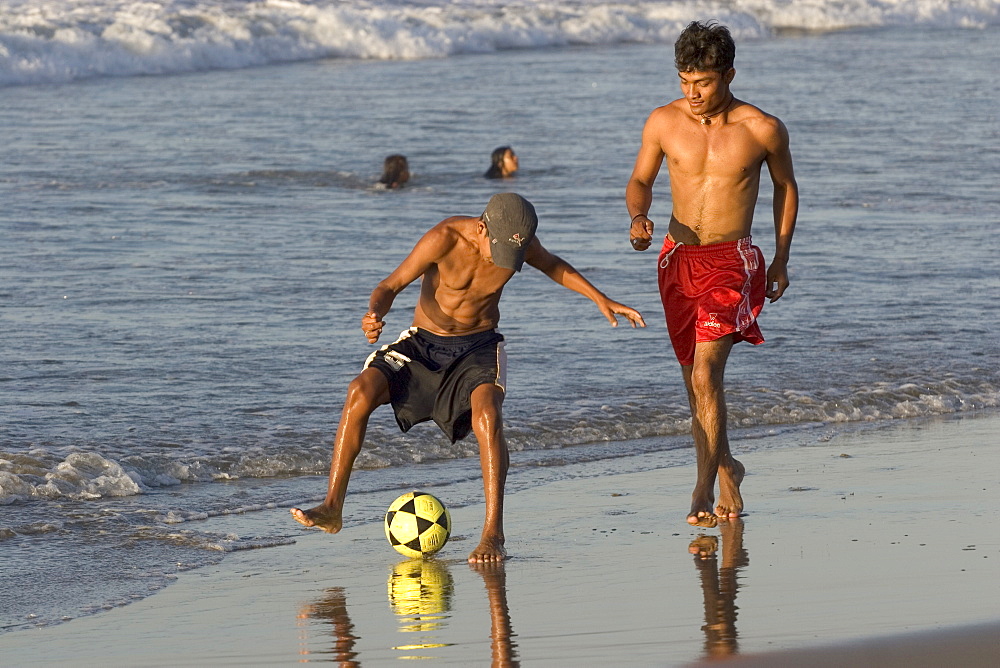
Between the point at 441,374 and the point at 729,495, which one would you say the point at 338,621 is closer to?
the point at 441,374

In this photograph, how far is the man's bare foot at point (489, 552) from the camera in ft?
20.1

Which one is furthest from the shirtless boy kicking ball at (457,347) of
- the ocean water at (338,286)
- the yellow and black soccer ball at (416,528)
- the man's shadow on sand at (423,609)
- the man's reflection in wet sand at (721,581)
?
the man's reflection in wet sand at (721,581)

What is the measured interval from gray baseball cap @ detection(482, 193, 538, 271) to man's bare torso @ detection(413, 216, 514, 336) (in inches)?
7.3

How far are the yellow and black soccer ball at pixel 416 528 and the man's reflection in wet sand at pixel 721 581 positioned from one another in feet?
3.41

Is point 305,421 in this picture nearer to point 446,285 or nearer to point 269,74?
point 446,285

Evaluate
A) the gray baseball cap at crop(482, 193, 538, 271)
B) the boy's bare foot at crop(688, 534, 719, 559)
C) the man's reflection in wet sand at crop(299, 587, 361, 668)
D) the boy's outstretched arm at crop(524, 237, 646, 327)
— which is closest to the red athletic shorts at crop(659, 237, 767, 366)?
the boy's outstretched arm at crop(524, 237, 646, 327)

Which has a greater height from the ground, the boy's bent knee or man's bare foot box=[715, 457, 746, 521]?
the boy's bent knee

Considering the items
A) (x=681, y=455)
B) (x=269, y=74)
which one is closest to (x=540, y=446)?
(x=681, y=455)

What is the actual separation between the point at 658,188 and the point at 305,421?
10.7 m

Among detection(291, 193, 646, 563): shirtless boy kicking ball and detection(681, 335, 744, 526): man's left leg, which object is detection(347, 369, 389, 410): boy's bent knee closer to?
detection(291, 193, 646, 563): shirtless boy kicking ball

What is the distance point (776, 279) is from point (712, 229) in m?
0.40

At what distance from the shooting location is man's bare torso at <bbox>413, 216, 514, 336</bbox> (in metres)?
6.57

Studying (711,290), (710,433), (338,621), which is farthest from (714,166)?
(338,621)

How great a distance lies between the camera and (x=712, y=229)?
21.9 ft
